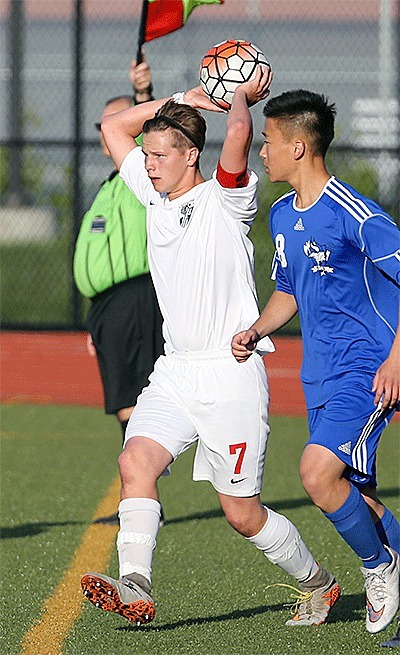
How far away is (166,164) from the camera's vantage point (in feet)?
16.8

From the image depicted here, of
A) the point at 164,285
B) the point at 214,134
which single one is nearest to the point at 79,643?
the point at 164,285

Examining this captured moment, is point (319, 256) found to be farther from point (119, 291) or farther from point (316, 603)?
point (119, 291)

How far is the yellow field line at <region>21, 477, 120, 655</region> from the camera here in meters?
4.83

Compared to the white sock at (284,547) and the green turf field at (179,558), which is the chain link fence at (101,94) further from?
the white sock at (284,547)

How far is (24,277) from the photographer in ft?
53.6

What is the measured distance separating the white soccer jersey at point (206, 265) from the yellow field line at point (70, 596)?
1.14 metres

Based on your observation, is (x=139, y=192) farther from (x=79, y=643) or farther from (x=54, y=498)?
(x=54, y=498)

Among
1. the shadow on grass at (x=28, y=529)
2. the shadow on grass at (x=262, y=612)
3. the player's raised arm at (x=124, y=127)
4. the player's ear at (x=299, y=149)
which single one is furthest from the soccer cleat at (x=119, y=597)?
the shadow on grass at (x=28, y=529)

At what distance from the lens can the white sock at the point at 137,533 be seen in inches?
193

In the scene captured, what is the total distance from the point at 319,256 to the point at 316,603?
137 centimetres

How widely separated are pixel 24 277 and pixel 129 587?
1184 centimetres

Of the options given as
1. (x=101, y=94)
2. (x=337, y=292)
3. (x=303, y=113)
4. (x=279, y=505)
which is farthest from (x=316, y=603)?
(x=101, y=94)

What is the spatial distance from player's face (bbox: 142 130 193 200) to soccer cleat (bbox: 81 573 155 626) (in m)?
1.51

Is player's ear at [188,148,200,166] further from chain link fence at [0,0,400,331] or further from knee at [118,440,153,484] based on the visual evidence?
chain link fence at [0,0,400,331]
